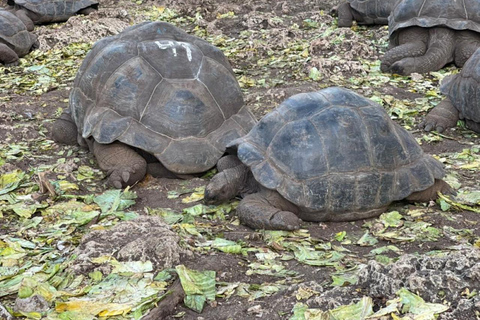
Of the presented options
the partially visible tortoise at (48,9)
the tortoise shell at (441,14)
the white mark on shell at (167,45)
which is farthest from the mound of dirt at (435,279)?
the partially visible tortoise at (48,9)

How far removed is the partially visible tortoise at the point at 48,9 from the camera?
1217 cm

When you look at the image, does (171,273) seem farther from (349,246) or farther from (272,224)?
(349,246)

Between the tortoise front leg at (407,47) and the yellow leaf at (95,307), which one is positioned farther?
the tortoise front leg at (407,47)

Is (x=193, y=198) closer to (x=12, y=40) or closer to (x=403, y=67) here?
(x=403, y=67)

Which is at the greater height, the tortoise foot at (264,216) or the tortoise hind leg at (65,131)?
the tortoise foot at (264,216)

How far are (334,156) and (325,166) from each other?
0.31ft

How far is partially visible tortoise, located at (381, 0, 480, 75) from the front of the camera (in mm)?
8211

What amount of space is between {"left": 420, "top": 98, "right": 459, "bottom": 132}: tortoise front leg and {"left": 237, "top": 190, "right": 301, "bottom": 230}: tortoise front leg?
2576mm

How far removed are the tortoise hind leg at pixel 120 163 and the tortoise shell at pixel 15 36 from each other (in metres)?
4.98

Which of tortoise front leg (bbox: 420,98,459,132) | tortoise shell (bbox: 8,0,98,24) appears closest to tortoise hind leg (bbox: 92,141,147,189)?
tortoise front leg (bbox: 420,98,459,132)

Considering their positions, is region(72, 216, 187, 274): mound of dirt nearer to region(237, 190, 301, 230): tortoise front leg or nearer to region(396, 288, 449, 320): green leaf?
region(237, 190, 301, 230): tortoise front leg

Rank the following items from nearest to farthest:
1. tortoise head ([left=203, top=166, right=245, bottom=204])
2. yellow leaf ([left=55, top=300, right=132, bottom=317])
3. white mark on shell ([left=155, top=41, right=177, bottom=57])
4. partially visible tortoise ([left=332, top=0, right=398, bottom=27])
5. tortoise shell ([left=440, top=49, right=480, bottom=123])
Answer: yellow leaf ([left=55, top=300, right=132, bottom=317]) → tortoise head ([left=203, top=166, right=245, bottom=204]) → white mark on shell ([left=155, top=41, right=177, bottom=57]) → tortoise shell ([left=440, top=49, right=480, bottom=123]) → partially visible tortoise ([left=332, top=0, right=398, bottom=27])

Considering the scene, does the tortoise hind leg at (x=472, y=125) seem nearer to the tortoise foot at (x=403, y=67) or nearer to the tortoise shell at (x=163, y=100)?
the tortoise foot at (x=403, y=67)

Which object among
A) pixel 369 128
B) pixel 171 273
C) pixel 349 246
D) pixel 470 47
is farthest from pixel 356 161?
pixel 470 47
